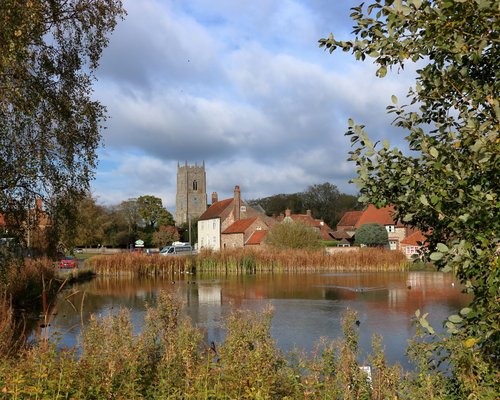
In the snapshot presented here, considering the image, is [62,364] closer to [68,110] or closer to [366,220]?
[68,110]

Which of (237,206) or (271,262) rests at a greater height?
(237,206)

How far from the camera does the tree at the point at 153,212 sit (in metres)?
93.3

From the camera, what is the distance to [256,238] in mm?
62000

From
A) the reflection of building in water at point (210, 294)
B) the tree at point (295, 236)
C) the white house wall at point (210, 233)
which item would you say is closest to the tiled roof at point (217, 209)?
the white house wall at point (210, 233)

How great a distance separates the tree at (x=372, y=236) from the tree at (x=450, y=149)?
55.4m

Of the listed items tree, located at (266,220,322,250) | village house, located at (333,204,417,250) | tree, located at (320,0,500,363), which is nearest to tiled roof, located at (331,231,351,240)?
village house, located at (333,204,417,250)

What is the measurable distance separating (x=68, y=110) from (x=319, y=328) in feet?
29.6

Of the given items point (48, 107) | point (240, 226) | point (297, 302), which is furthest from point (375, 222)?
point (48, 107)

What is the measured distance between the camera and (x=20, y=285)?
20.0 meters

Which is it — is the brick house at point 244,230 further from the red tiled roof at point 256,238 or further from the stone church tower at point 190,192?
Result: the stone church tower at point 190,192

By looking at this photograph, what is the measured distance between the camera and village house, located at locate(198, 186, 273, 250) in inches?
2554

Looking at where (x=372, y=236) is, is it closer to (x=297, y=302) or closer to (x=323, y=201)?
(x=297, y=302)

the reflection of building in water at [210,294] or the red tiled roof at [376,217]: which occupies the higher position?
the red tiled roof at [376,217]

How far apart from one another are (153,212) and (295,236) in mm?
52158
